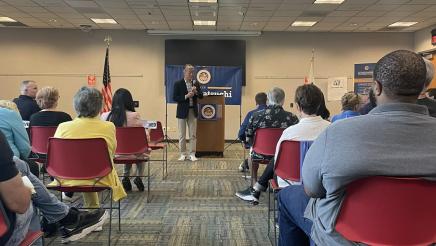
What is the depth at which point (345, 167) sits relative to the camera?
141cm

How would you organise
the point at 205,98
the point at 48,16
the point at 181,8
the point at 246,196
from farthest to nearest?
1. the point at 48,16
2. the point at 181,8
3. the point at 205,98
4. the point at 246,196

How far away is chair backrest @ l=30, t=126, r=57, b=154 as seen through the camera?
4020 millimetres

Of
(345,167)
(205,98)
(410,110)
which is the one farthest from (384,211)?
(205,98)

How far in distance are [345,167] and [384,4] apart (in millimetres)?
7495

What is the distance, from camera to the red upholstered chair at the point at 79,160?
9.24 feet

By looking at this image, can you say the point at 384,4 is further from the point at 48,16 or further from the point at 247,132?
the point at 48,16

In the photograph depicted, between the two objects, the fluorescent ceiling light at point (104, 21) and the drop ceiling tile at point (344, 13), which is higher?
the drop ceiling tile at point (344, 13)

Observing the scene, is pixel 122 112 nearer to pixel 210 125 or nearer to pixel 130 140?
pixel 130 140

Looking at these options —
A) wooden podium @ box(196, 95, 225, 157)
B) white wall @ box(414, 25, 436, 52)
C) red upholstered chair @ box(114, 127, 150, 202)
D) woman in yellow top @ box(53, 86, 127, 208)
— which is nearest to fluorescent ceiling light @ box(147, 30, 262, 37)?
wooden podium @ box(196, 95, 225, 157)

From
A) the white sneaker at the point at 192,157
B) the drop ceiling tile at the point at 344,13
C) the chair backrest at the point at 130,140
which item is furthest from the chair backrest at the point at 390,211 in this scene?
the drop ceiling tile at the point at 344,13

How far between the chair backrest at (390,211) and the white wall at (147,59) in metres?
9.60

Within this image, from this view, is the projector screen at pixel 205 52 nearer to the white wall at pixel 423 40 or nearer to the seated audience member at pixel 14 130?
the white wall at pixel 423 40

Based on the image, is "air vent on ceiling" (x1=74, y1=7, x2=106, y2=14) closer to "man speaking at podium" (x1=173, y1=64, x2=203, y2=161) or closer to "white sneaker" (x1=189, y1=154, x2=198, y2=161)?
"man speaking at podium" (x1=173, y1=64, x2=203, y2=161)

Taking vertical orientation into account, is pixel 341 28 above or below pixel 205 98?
above
